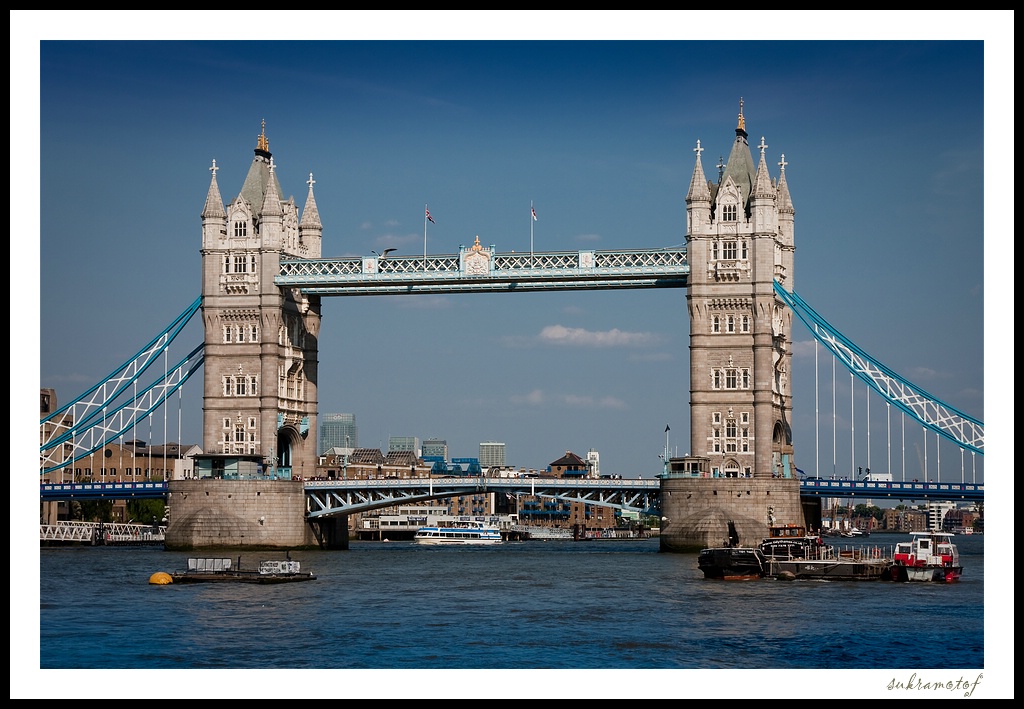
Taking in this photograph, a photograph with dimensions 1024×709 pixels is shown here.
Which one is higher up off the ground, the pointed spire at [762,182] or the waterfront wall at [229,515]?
the pointed spire at [762,182]

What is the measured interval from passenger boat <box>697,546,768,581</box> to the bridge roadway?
2867 cm

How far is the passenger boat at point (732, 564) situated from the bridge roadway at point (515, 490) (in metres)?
28.7

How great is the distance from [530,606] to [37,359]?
3692 cm

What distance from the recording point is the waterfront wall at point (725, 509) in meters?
105

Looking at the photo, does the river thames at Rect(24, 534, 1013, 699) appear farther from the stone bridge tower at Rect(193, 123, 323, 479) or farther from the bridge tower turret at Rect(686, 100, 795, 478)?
the stone bridge tower at Rect(193, 123, 323, 479)

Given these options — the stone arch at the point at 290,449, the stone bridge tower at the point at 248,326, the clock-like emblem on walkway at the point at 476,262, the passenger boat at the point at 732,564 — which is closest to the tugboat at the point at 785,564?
the passenger boat at the point at 732,564

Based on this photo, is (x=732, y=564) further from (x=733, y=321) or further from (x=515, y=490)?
(x=515, y=490)

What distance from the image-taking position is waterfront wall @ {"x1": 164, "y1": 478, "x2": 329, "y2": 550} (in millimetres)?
112688

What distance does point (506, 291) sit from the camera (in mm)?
116312

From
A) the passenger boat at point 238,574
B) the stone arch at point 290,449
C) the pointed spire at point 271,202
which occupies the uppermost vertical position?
the pointed spire at point 271,202

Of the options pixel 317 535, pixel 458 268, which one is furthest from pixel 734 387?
pixel 317 535

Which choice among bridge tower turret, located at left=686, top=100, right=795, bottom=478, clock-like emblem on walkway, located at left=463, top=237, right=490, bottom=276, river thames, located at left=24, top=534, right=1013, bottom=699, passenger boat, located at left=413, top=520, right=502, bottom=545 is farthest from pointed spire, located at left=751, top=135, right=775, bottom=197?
passenger boat, located at left=413, top=520, right=502, bottom=545

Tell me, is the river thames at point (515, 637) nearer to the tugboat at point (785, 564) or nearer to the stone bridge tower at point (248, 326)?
the tugboat at point (785, 564)

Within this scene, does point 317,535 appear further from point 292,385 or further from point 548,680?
point 548,680
